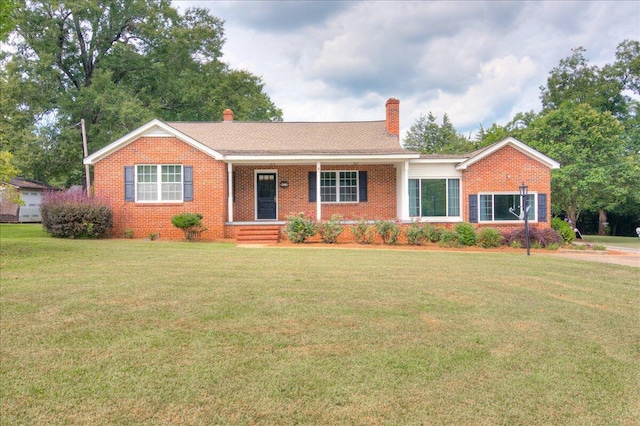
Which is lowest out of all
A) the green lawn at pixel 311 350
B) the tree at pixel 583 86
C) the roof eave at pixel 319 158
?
the green lawn at pixel 311 350

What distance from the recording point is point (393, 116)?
19.1 m

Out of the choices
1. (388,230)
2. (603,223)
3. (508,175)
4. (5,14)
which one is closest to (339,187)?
(388,230)

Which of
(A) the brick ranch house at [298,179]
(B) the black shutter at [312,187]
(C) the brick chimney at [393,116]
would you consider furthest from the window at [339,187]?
(C) the brick chimney at [393,116]

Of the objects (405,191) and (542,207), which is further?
(542,207)

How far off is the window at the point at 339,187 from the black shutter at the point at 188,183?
5477mm

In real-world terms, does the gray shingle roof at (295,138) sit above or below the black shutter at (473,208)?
above

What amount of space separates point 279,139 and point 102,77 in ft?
44.2

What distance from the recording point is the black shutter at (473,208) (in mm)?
16812

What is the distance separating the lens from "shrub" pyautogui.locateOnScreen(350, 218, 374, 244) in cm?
1402

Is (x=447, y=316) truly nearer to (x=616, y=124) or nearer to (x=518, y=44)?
(x=518, y=44)

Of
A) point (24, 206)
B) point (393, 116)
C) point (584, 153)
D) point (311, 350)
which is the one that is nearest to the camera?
point (311, 350)

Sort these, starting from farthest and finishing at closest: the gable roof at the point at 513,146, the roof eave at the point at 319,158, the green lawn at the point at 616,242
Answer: the green lawn at the point at 616,242 < the gable roof at the point at 513,146 < the roof eave at the point at 319,158

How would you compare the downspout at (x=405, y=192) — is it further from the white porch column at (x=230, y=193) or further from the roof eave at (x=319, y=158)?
the white porch column at (x=230, y=193)

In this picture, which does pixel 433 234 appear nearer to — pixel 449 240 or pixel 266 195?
pixel 449 240
